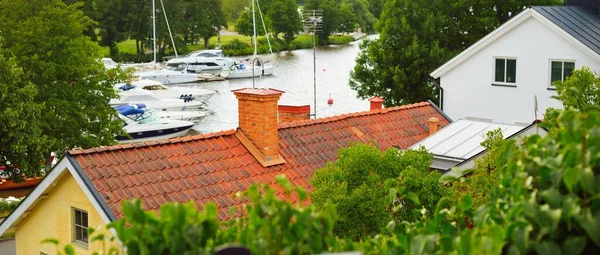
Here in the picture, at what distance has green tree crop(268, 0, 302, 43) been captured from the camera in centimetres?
9612

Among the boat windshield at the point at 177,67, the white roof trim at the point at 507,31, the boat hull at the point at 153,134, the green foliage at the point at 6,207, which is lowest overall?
the boat hull at the point at 153,134

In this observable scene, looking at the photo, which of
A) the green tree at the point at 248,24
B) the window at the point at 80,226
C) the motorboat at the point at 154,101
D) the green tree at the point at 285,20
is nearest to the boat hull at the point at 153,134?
the motorboat at the point at 154,101

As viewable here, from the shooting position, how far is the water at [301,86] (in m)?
53.0

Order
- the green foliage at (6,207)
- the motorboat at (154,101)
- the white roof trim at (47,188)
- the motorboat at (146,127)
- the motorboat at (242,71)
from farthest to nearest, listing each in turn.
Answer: the motorboat at (242,71) → the motorboat at (154,101) → the motorboat at (146,127) → the green foliage at (6,207) → the white roof trim at (47,188)

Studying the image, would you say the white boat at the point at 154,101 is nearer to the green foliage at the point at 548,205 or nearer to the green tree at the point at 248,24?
the green tree at the point at 248,24

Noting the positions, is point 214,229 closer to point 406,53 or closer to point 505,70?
point 505,70

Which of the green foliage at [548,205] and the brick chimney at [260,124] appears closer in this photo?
the green foliage at [548,205]

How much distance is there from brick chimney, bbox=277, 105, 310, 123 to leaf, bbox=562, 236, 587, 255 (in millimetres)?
17205

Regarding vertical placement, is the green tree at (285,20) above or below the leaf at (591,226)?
below

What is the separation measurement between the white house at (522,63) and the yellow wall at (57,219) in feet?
54.5

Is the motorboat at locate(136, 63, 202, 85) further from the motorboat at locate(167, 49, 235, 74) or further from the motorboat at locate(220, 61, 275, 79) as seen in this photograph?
the motorboat at locate(220, 61, 275, 79)

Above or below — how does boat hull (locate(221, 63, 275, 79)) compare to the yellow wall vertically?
below

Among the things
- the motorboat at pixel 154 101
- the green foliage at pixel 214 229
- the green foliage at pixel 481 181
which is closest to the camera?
the green foliage at pixel 214 229

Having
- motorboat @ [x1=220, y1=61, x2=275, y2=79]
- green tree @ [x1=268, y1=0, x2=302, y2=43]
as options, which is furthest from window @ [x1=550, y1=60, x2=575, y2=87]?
green tree @ [x1=268, y1=0, x2=302, y2=43]
